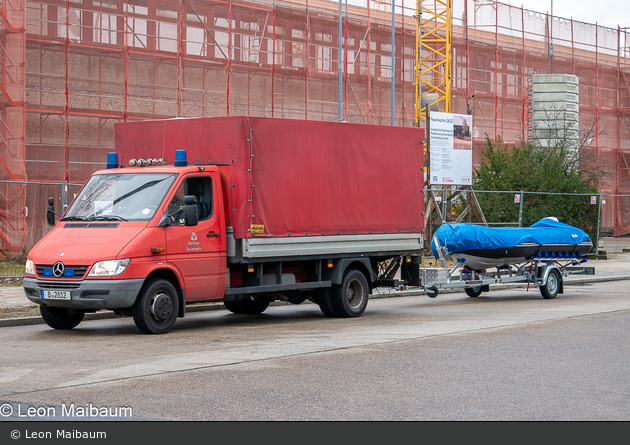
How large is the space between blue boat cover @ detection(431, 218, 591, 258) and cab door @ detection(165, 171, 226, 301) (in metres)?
6.45

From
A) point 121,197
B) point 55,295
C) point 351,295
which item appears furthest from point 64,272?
point 351,295

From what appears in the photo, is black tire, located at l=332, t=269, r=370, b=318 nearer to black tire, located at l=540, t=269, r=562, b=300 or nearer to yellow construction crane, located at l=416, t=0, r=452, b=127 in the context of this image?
black tire, located at l=540, t=269, r=562, b=300

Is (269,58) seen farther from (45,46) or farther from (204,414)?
(204,414)

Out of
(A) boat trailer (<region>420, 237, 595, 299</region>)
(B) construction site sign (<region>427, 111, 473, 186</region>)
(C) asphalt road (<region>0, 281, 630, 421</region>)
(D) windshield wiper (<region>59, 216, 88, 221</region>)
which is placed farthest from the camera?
(B) construction site sign (<region>427, 111, 473, 186</region>)

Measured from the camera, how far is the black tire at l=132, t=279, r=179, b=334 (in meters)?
11.9

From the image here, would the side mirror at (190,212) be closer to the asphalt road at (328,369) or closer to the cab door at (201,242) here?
the cab door at (201,242)

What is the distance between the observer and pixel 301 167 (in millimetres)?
14000

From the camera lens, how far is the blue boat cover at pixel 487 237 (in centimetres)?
1795

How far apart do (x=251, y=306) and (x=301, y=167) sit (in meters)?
2.88

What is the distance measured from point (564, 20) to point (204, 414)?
163 feet

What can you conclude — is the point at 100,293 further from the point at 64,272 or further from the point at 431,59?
the point at 431,59

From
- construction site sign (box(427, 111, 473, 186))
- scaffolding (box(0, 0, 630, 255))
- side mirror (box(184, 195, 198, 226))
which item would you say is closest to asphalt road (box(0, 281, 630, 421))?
side mirror (box(184, 195, 198, 226))
